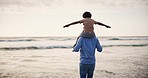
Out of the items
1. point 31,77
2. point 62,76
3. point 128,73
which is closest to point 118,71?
point 128,73

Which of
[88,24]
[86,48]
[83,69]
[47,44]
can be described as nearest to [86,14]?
[88,24]

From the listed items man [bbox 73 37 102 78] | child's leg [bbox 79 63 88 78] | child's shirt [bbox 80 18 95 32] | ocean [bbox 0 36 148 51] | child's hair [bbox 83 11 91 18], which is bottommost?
ocean [bbox 0 36 148 51]

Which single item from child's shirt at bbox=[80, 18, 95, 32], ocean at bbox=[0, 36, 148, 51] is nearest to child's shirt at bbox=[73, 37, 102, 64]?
child's shirt at bbox=[80, 18, 95, 32]

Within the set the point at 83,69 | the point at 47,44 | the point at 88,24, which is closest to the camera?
the point at 88,24

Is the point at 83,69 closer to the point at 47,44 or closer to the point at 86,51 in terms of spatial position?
the point at 86,51

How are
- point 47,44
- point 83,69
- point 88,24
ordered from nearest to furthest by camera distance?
point 88,24 → point 83,69 → point 47,44

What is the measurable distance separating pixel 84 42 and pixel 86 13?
1.90 ft

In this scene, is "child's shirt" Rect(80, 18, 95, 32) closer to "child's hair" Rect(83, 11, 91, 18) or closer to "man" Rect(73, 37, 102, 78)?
"child's hair" Rect(83, 11, 91, 18)

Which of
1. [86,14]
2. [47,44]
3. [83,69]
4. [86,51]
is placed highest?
[86,14]

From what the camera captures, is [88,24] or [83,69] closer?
[88,24]

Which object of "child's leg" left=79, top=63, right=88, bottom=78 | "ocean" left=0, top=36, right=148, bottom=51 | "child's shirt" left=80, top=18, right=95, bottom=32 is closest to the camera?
"child's shirt" left=80, top=18, right=95, bottom=32

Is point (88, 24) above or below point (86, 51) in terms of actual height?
above

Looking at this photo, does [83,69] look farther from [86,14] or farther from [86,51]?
[86,14]

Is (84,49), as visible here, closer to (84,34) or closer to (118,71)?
(84,34)
